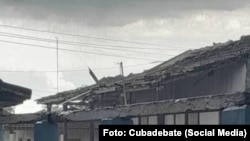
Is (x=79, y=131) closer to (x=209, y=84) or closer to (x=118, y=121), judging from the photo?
(x=209, y=84)

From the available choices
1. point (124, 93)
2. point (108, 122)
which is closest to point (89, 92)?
point (124, 93)

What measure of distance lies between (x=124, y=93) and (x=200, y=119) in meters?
3.55

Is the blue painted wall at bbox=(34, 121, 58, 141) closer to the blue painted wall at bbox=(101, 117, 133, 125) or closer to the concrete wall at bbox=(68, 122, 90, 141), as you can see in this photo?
the blue painted wall at bbox=(101, 117, 133, 125)

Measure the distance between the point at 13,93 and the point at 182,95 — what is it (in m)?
5.64

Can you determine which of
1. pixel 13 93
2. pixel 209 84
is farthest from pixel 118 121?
pixel 209 84

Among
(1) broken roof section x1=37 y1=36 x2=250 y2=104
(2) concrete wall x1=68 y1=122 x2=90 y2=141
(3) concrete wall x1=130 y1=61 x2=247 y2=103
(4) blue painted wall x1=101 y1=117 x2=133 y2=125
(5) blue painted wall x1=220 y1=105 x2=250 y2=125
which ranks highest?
(1) broken roof section x1=37 y1=36 x2=250 y2=104

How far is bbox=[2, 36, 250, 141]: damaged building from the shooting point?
31.9 feet

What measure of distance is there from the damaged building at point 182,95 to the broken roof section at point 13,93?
0.57 metres

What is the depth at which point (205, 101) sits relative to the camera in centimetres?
970

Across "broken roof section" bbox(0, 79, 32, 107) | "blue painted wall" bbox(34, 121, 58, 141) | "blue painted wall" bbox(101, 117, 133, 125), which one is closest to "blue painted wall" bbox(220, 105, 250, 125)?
"blue painted wall" bbox(101, 117, 133, 125)

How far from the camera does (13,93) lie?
15.1 meters

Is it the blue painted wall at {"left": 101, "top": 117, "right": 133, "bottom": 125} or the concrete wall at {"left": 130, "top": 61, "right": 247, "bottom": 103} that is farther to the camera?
the concrete wall at {"left": 130, "top": 61, "right": 247, "bottom": 103}

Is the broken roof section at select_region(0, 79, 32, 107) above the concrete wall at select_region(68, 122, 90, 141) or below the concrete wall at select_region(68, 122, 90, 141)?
above

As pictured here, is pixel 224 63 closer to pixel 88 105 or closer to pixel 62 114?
pixel 62 114
